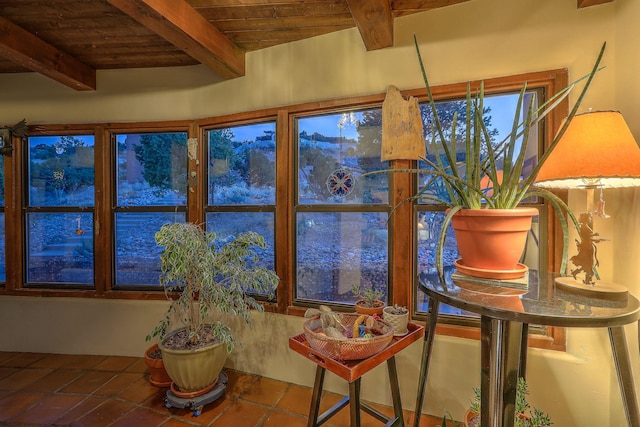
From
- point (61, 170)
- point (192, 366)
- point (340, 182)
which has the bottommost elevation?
point (192, 366)

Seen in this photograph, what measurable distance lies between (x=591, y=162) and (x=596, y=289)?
43 cm

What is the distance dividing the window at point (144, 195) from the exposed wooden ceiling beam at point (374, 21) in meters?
1.67

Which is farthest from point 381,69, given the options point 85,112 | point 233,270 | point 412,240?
point 85,112

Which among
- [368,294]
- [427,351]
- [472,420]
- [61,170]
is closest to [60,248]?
[61,170]

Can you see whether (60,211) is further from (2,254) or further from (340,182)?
(340,182)

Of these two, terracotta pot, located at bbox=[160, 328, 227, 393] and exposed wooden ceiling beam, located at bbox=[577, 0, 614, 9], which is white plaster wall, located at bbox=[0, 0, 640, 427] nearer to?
exposed wooden ceiling beam, located at bbox=[577, 0, 614, 9]

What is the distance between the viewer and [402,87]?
6.03 feet

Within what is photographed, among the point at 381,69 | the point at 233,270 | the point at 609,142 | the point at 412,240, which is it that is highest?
the point at 381,69

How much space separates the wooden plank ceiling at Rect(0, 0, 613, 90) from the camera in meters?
1.66

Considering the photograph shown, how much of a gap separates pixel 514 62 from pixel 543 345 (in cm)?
152

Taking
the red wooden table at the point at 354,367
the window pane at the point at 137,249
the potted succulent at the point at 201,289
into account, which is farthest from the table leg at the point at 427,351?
the window pane at the point at 137,249

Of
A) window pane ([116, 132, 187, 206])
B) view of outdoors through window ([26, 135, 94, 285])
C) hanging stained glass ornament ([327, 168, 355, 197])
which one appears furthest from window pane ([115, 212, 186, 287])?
hanging stained glass ornament ([327, 168, 355, 197])

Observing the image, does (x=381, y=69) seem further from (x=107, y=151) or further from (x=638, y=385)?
(x=107, y=151)

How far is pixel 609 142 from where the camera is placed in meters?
1.00
